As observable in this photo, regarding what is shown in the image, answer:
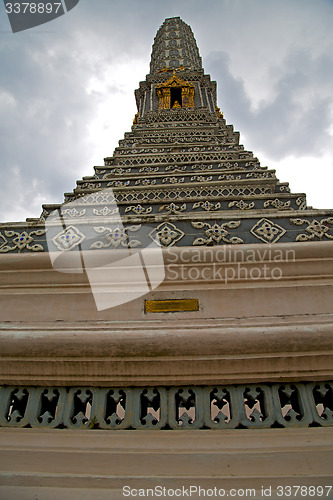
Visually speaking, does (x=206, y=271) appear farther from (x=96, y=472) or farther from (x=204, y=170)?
(x=204, y=170)

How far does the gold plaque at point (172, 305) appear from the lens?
269 centimetres

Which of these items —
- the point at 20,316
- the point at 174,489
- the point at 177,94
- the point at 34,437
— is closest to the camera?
the point at 174,489

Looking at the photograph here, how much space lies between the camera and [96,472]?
189 centimetres

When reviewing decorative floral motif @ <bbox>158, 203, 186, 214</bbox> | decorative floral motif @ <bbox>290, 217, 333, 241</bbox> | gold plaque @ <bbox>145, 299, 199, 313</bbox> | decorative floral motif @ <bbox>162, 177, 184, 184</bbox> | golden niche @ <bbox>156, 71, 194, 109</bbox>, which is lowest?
gold plaque @ <bbox>145, 299, 199, 313</bbox>

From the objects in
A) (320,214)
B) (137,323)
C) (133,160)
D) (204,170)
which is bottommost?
(137,323)

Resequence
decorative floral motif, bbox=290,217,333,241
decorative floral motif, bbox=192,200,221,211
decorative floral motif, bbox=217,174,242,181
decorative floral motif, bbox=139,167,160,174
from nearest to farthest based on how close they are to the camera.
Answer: decorative floral motif, bbox=290,217,333,241 < decorative floral motif, bbox=192,200,221,211 < decorative floral motif, bbox=217,174,242,181 < decorative floral motif, bbox=139,167,160,174

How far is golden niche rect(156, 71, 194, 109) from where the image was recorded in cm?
1252

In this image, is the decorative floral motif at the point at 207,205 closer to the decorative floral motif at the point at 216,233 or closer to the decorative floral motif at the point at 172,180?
the decorative floral motif at the point at 216,233

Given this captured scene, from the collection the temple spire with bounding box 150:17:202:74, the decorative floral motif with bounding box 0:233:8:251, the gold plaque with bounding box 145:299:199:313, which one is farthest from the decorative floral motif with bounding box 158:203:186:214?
the temple spire with bounding box 150:17:202:74

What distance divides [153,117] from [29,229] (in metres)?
8.25

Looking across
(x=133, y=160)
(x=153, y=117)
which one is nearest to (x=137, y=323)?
(x=133, y=160)

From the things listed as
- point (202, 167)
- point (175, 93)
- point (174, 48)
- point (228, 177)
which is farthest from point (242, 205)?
point (174, 48)

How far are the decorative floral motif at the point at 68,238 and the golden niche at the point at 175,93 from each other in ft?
32.5

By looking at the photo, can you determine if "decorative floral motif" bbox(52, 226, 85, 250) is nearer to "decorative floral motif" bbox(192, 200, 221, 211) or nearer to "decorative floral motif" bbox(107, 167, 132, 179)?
"decorative floral motif" bbox(192, 200, 221, 211)
